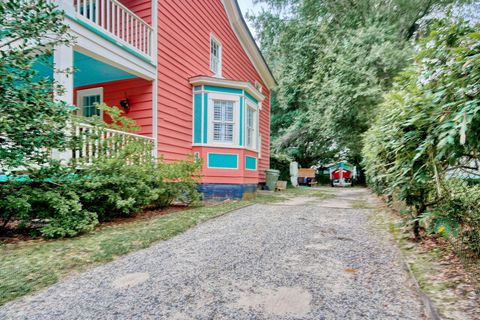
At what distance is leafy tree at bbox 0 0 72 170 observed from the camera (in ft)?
10.4

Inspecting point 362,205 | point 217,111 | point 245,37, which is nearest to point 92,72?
point 217,111

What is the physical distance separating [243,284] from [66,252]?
82.6 inches

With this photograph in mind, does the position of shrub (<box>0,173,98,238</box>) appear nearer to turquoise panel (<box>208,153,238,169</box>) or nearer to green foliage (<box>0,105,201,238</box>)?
green foliage (<box>0,105,201,238</box>)

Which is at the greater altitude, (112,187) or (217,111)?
(217,111)

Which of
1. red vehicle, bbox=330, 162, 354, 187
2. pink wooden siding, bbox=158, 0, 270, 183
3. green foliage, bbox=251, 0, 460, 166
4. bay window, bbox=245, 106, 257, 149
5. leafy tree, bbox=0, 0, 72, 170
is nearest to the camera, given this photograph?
leafy tree, bbox=0, 0, 72, 170

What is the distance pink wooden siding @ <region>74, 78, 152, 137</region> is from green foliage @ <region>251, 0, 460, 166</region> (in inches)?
273

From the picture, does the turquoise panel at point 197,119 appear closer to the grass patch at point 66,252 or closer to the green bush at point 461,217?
the grass patch at point 66,252

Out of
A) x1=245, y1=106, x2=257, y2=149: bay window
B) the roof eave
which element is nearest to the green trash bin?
x1=245, y1=106, x2=257, y2=149: bay window

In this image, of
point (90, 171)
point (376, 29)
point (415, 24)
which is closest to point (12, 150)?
point (90, 171)

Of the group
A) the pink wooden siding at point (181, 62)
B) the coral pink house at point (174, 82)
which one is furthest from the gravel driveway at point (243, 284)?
the pink wooden siding at point (181, 62)

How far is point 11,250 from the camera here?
306cm

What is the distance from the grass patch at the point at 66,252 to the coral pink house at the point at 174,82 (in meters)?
2.40

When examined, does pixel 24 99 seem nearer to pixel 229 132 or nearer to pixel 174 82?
pixel 174 82

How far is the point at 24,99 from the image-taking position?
3.26 m
